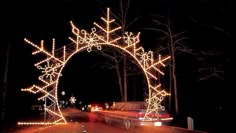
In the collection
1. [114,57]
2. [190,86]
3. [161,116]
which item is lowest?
[161,116]

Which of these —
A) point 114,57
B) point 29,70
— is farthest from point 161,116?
point 29,70

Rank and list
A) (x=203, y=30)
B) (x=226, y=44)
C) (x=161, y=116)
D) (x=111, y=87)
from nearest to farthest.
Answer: (x=161, y=116), (x=226, y=44), (x=203, y=30), (x=111, y=87)

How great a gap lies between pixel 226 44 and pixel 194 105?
1613 cm

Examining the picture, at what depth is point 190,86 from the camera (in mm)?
42938

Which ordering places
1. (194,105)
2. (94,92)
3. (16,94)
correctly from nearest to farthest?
(16,94) < (194,105) < (94,92)

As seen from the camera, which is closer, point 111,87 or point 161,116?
point 161,116

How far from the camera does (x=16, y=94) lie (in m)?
38.1

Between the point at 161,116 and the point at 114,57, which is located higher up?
the point at 114,57

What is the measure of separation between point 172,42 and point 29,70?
2016cm

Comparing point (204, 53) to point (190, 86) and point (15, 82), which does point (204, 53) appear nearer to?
point (190, 86)

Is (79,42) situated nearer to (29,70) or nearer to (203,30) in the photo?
(203,30)

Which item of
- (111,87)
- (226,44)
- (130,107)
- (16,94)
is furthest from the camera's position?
(111,87)

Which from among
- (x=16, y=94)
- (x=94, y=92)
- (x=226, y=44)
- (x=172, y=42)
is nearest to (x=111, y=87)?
(x=94, y=92)

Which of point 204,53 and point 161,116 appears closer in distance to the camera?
point 161,116
